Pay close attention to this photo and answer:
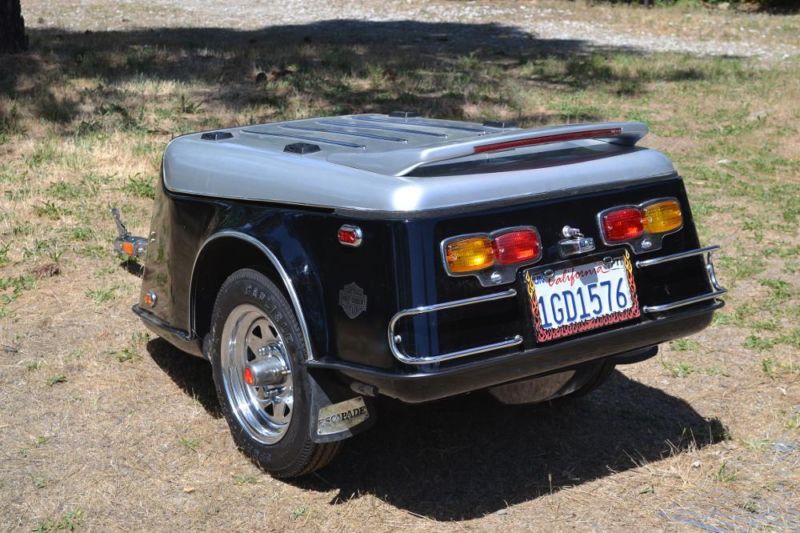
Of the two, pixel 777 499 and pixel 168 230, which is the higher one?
pixel 168 230

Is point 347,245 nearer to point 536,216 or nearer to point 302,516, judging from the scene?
point 536,216

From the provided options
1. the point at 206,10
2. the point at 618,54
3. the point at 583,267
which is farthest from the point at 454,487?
the point at 206,10

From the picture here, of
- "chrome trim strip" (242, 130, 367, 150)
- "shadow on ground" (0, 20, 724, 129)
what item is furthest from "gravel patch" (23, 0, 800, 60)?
"chrome trim strip" (242, 130, 367, 150)

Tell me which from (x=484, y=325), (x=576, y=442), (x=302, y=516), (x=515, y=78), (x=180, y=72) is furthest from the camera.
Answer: (x=515, y=78)

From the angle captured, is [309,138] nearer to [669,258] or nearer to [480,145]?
[480,145]

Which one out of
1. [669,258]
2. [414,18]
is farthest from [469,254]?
[414,18]

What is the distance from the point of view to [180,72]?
12.4 meters

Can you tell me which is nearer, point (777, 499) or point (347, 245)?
point (347, 245)

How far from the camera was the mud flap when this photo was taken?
12.0 feet

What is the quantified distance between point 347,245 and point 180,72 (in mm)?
9438

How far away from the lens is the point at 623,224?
149 inches

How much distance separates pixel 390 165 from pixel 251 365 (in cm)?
98

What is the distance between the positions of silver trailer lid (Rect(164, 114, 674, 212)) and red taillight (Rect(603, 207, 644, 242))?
120mm

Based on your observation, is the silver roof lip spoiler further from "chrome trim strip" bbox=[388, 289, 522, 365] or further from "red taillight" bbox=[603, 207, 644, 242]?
"chrome trim strip" bbox=[388, 289, 522, 365]
